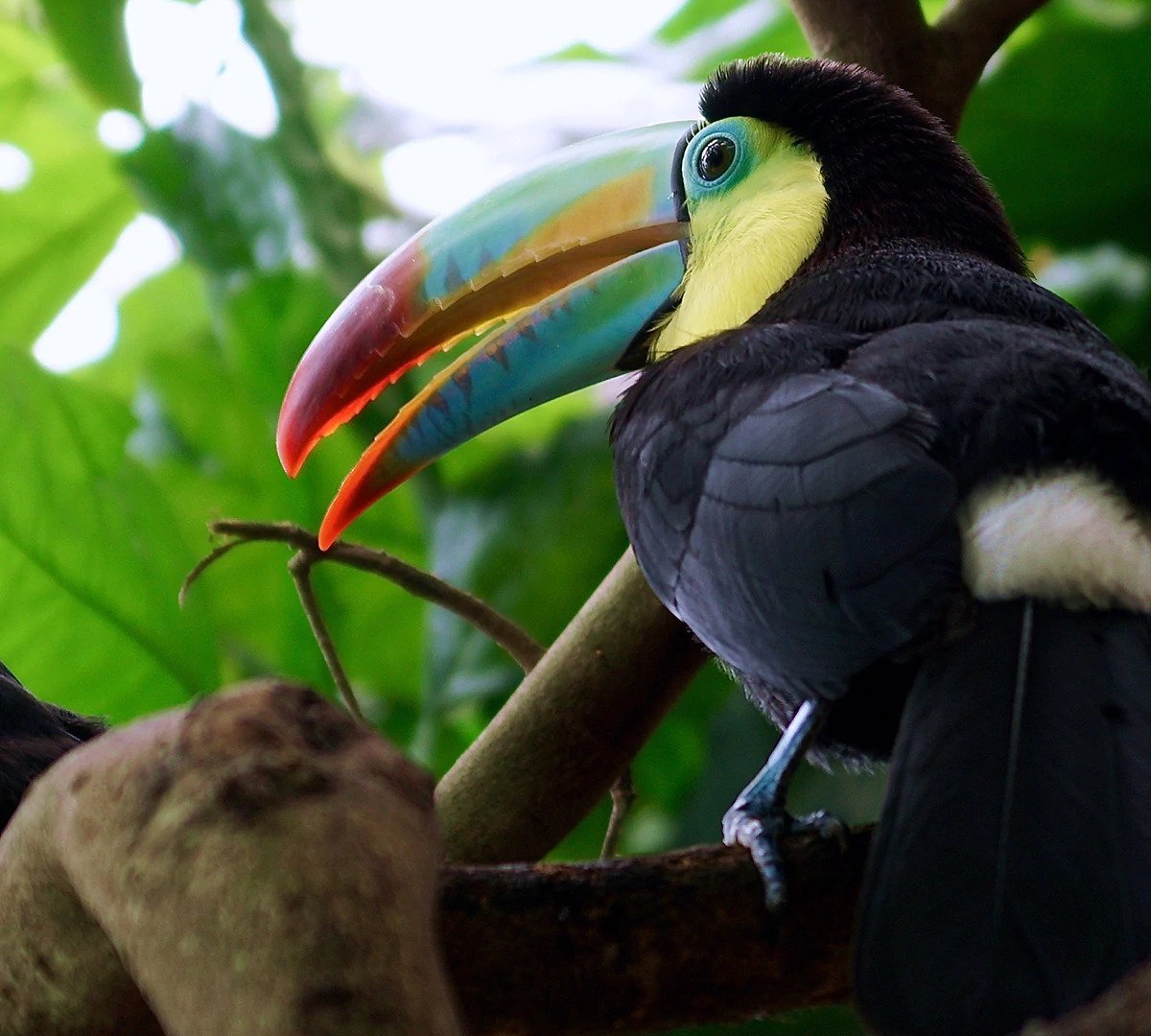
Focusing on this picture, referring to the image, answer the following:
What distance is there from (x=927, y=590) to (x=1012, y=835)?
0.47ft

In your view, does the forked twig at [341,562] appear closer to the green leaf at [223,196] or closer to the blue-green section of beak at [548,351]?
the blue-green section of beak at [548,351]

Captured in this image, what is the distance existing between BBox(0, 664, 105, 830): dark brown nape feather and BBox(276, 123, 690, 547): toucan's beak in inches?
11.1

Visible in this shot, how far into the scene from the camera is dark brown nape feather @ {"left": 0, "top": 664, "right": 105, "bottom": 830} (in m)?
0.98

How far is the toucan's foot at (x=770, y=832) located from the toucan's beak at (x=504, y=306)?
0.52 metres

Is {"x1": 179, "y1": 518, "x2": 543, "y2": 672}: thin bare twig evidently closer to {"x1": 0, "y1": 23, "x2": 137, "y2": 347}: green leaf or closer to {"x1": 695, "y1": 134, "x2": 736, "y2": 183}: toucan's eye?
{"x1": 695, "y1": 134, "x2": 736, "y2": 183}: toucan's eye

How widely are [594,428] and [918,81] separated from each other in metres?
0.74

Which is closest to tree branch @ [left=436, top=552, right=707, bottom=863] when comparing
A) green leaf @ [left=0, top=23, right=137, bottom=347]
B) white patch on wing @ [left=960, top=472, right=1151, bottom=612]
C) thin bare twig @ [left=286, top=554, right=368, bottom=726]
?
thin bare twig @ [left=286, top=554, right=368, bottom=726]

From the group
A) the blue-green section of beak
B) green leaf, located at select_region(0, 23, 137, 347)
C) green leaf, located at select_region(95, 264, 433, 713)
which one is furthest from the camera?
green leaf, located at select_region(0, 23, 137, 347)

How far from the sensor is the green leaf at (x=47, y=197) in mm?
2330

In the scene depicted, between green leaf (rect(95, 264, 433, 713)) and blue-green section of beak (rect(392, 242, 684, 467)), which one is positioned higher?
blue-green section of beak (rect(392, 242, 684, 467))

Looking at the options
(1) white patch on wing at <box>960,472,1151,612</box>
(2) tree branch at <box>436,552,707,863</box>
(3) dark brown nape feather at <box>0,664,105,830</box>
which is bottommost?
(2) tree branch at <box>436,552,707,863</box>

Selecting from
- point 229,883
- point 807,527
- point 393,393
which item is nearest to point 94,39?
point 393,393

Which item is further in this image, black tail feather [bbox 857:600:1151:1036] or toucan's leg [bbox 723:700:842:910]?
toucan's leg [bbox 723:700:842:910]

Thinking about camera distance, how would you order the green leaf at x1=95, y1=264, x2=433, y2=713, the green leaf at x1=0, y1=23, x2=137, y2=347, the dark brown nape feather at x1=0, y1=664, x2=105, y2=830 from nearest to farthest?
the dark brown nape feather at x1=0, y1=664, x2=105, y2=830 → the green leaf at x1=95, y1=264, x2=433, y2=713 → the green leaf at x1=0, y1=23, x2=137, y2=347
